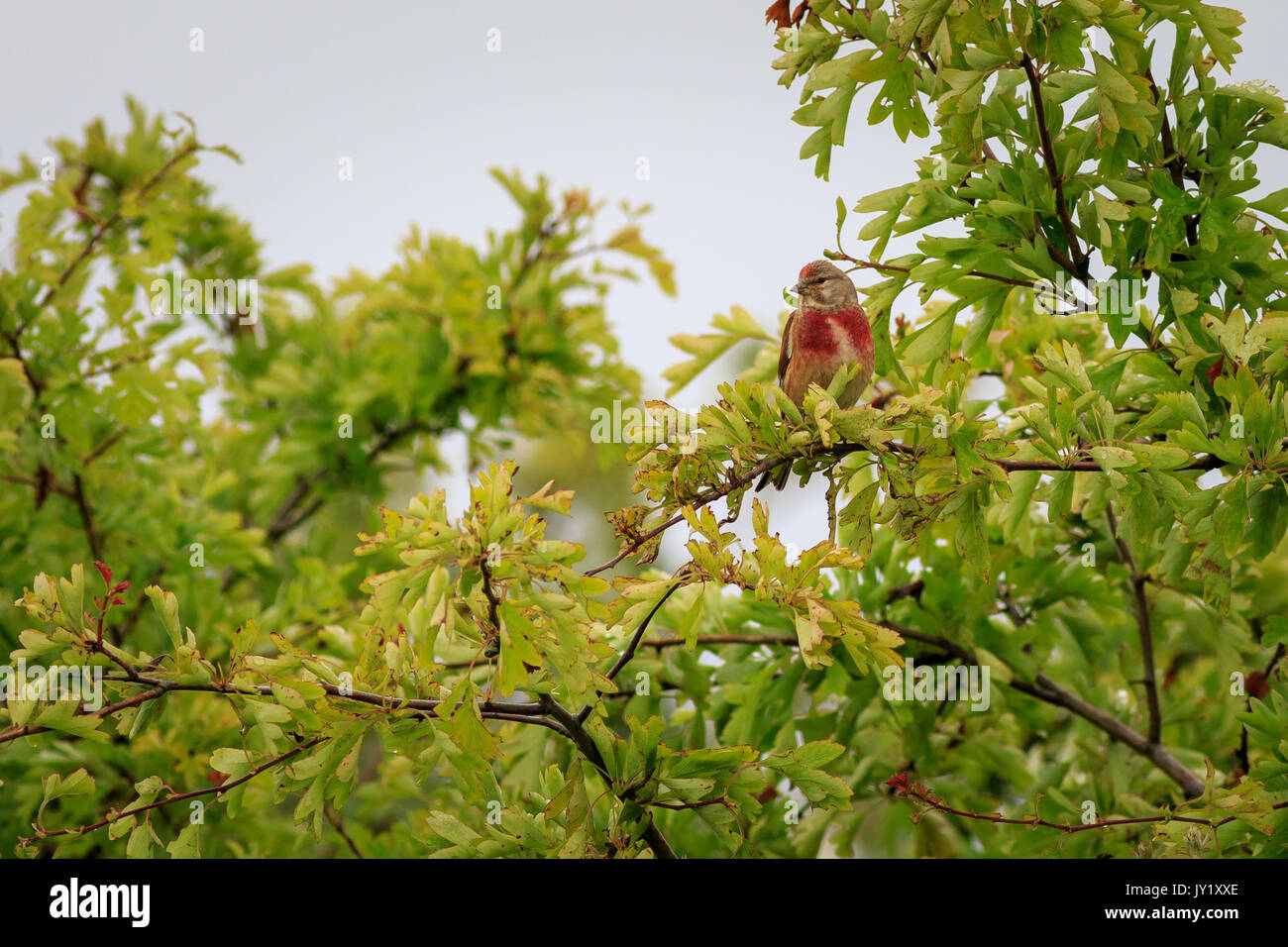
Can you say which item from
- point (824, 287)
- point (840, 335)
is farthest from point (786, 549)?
point (824, 287)

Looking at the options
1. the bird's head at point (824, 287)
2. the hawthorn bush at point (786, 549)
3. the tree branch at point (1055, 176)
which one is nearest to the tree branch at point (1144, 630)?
the hawthorn bush at point (786, 549)

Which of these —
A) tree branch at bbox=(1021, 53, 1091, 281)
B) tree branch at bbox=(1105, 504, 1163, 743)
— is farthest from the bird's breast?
tree branch at bbox=(1105, 504, 1163, 743)

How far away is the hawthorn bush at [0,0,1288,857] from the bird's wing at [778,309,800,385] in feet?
0.60

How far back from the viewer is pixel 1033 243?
3.07 metres

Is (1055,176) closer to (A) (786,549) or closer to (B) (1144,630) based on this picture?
(A) (786,549)

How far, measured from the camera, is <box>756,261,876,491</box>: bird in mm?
3527

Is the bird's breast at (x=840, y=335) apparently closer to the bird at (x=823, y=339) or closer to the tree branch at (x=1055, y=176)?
the bird at (x=823, y=339)

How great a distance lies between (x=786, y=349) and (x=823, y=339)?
40 cm

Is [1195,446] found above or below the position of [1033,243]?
below

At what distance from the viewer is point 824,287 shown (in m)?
3.83

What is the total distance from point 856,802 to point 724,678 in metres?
1.15

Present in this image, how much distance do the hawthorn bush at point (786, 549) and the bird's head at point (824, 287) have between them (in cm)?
30
